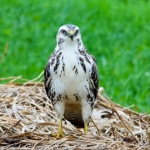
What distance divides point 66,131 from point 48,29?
628cm

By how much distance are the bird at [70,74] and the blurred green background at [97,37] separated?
2.98 m

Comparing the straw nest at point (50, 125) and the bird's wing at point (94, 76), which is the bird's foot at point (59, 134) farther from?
the bird's wing at point (94, 76)

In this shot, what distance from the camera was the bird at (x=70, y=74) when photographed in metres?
5.59

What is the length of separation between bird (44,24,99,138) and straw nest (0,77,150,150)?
0.82 feet

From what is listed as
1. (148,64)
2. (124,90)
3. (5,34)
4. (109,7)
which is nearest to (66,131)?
(124,90)

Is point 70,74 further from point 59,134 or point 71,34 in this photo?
point 59,134

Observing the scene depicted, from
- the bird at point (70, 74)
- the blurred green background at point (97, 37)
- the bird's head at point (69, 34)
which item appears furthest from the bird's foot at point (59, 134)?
the blurred green background at point (97, 37)

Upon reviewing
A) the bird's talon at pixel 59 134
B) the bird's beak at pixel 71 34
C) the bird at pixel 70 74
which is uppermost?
the bird's beak at pixel 71 34

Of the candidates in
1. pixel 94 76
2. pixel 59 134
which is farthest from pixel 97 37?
pixel 59 134

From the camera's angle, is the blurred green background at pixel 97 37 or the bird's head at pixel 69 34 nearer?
the bird's head at pixel 69 34

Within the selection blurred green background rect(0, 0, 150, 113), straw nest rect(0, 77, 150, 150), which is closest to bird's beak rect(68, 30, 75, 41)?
straw nest rect(0, 77, 150, 150)

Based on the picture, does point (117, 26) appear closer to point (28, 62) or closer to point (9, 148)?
point (28, 62)

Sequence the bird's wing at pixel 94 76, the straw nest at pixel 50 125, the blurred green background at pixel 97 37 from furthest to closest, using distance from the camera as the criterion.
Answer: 1. the blurred green background at pixel 97 37
2. the bird's wing at pixel 94 76
3. the straw nest at pixel 50 125

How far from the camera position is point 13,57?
1111 centimetres
